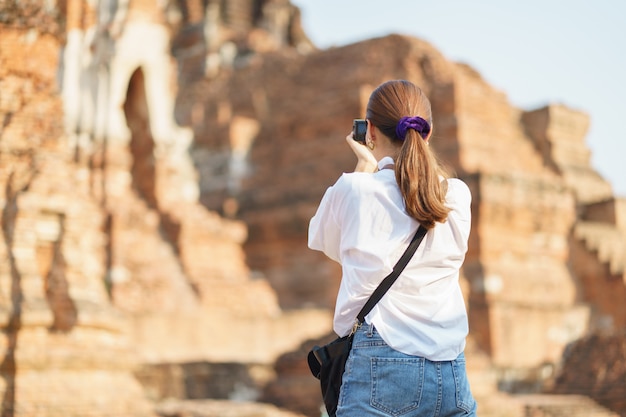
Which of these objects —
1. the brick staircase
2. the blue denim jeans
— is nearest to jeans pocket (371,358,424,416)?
the blue denim jeans

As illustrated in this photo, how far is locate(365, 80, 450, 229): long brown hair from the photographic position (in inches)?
117

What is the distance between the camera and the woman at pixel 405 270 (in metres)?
2.85

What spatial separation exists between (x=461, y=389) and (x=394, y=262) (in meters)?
0.42

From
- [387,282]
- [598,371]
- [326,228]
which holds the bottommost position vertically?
[598,371]

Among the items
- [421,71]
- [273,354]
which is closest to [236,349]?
[273,354]

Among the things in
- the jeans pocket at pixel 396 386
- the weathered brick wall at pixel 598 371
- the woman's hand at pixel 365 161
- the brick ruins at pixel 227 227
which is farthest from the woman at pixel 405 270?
the weathered brick wall at pixel 598 371

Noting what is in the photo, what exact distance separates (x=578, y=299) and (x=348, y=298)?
716 inches

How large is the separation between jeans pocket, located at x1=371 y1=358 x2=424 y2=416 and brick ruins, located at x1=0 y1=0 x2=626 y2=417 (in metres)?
5.97

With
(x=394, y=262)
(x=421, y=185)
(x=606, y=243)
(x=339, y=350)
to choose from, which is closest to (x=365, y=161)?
(x=421, y=185)

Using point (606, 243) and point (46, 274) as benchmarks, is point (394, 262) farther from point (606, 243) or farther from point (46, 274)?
point (606, 243)

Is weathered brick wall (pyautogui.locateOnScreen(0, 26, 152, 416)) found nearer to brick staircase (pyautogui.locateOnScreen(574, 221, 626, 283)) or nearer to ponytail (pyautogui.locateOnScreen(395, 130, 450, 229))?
ponytail (pyautogui.locateOnScreen(395, 130, 450, 229))

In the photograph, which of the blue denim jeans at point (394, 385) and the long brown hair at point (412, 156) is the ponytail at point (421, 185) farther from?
the blue denim jeans at point (394, 385)

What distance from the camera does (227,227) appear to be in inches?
712

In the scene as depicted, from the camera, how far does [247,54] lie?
126 feet
